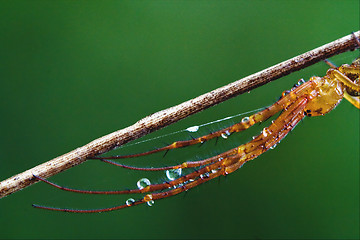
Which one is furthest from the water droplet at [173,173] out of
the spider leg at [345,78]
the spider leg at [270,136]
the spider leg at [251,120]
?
the spider leg at [345,78]

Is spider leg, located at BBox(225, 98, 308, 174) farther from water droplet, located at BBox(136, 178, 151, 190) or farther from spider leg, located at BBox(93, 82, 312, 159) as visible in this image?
water droplet, located at BBox(136, 178, 151, 190)

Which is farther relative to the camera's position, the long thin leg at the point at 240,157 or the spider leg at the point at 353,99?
the spider leg at the point at 353,99

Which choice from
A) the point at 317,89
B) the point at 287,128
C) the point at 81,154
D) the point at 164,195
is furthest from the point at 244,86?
the point at 81,154

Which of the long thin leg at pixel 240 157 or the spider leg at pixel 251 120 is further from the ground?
the spider leg at pixel 251 120

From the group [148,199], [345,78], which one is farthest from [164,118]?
[345,78]

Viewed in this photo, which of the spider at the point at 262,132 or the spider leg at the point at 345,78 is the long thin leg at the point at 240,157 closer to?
the spider at the point at 262,132

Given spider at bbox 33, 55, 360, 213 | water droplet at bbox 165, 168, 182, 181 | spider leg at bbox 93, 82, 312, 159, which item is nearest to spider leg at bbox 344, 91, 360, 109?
spider at bbox 33, 55, 360, 213

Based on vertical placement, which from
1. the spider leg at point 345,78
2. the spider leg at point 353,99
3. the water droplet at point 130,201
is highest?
the spider leg at point 345,78

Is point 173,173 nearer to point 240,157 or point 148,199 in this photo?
point 148,199
